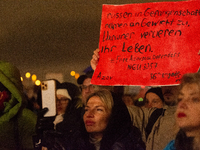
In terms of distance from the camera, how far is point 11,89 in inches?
53.5

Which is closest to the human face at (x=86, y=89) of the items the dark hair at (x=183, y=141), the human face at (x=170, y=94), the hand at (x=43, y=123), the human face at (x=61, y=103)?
the human face at (x=61, y=103)

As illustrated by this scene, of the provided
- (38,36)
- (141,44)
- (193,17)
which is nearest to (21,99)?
(38,36)

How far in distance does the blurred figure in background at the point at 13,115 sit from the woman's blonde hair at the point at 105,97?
1.52ft

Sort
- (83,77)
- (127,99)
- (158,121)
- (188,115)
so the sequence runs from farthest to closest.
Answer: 1. (83,77)
2. (127,99)
3. (158,121)
4. (188,115)

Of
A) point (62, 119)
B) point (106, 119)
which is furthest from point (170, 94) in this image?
point (62, 119)

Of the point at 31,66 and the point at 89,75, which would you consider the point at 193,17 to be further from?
the point at 31,66

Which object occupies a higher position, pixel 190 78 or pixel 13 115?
pixel 190 78

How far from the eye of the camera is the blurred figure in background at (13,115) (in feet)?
4.42

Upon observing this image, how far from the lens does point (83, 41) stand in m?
1.40

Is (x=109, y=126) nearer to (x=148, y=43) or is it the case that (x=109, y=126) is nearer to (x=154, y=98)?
(x=154, y=98)

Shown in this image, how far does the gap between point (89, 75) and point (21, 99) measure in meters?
0.43

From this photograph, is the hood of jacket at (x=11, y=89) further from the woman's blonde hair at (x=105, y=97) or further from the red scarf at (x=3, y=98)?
the woman's blonde hair at (x=105, y=97)

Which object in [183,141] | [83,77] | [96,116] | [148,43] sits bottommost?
[183,141]

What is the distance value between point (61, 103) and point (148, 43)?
586mm
